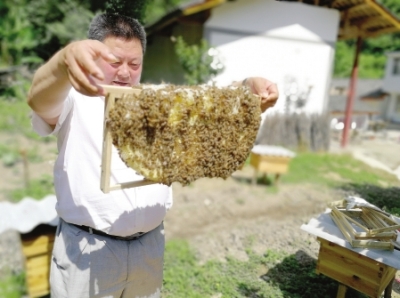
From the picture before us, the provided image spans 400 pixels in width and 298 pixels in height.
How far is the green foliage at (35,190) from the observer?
6733 millimetres

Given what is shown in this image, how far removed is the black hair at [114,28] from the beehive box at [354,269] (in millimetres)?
1801

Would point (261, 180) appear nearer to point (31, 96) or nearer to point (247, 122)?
point (247, 122)

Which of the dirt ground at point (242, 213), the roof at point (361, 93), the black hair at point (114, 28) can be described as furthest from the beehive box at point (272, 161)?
the roof at point (361, 93)

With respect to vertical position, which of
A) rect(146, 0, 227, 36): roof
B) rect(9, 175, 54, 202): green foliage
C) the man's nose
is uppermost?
rect(146, 0, 227, 36): roof

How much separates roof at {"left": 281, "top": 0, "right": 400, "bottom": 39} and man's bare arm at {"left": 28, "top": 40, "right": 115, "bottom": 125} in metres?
4.53

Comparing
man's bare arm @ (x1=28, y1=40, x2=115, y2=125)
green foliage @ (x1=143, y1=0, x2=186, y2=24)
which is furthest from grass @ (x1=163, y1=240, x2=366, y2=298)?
green foliage @ (x1=143, y1=0, x2=186, y2=24)

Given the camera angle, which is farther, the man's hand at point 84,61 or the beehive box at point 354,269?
the beehive box at point 354,269

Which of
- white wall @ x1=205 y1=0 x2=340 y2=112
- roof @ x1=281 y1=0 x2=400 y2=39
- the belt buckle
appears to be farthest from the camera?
white wall @ x1=205 y1=0 x2=340 y2=112

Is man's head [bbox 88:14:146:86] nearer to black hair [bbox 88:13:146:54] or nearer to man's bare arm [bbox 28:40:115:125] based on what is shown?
black hair [bbox 88:13:146:54]

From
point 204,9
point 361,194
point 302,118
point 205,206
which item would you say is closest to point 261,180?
point 205,206

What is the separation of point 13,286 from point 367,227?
3954 mm

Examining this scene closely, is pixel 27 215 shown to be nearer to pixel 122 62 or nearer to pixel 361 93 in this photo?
pixel 122 62

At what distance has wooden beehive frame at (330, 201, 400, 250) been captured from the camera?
6.28 ft

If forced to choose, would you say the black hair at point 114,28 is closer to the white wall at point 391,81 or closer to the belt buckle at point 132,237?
the belt buckle at point 132,237
